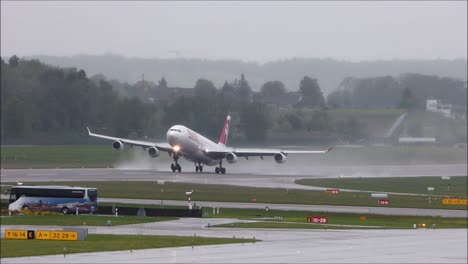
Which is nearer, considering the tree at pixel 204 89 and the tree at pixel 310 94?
the tree at pixel 204 89

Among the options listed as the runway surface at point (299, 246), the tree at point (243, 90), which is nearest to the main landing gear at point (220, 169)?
the tree at point (243, 90)

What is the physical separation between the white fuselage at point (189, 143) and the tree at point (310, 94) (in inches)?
914

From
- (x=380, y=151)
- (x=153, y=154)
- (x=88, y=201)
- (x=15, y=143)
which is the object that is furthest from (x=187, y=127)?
(x=88, y=201)

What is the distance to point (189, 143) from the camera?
100 metres

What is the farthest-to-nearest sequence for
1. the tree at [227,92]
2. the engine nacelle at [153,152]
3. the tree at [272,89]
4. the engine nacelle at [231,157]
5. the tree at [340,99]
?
the tree at [340,99], the tree at [272,89], the engine nacelle at [153,152], the engine nacelle at [231,157], the tree at [227,92]

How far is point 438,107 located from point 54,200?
73840mm

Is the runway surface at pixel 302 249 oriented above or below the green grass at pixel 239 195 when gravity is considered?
above

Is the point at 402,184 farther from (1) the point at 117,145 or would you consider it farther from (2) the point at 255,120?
(1) the point at 117,145

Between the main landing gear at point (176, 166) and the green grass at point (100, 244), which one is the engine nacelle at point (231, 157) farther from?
the green grass at point (100, 244)

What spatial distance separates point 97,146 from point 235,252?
66.2m

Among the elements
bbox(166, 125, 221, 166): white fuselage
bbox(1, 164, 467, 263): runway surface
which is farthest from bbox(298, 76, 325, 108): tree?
bbox(1, 164, 467, 263): runway surface

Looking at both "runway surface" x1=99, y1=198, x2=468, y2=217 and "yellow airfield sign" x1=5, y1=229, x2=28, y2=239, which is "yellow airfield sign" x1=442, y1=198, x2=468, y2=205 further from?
"yellow airfield sign" x1=5, y1=229, x2=28, y2=239

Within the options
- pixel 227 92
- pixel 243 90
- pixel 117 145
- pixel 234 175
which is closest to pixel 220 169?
pixel 234 175

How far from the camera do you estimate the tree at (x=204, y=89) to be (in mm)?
99162
